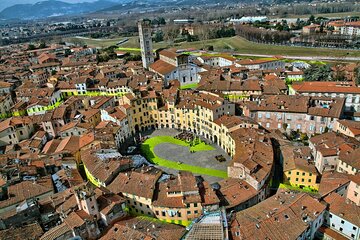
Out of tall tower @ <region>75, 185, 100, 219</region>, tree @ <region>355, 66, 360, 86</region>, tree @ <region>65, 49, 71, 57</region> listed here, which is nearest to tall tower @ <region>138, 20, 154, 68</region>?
tree @ <region>65, 49, 71, 57</region>

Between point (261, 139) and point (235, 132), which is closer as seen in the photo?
point (261, 139)

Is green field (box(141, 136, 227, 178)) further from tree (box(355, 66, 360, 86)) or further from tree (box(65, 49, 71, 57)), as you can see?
tree (box(65, 49, 71, 57))

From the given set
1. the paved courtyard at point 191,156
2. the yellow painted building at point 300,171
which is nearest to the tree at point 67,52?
the paved courtyard at point 191,156

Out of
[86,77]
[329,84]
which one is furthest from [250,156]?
[86,77]

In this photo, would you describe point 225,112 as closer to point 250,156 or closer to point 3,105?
point 250,156

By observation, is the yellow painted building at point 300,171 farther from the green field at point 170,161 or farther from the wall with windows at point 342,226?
the green field at point 170,161
